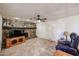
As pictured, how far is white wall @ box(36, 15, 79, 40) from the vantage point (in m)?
1.98

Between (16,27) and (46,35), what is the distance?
52 cm

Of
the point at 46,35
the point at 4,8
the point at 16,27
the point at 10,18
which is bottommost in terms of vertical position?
the point at 46,35

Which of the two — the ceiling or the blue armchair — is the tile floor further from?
the ceiling

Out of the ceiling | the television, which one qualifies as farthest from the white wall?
the television

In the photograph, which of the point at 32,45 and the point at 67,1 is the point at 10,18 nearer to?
the point at 32,45

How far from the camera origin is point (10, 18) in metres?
1.93

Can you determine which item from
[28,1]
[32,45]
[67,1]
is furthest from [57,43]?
[28,1]

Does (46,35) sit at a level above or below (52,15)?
below

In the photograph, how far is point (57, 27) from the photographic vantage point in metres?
2.02

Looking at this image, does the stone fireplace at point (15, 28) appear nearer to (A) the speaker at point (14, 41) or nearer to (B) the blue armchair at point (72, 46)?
(A) the speaker at point (14, 41)

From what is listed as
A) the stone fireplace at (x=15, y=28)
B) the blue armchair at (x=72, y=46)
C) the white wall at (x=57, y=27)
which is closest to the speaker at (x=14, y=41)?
the stone fireplace at (x=15, y=28)

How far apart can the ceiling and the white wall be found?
90mm

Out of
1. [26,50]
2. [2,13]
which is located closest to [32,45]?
[26,50]

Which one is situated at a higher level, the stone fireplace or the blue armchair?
the stone fireplace
